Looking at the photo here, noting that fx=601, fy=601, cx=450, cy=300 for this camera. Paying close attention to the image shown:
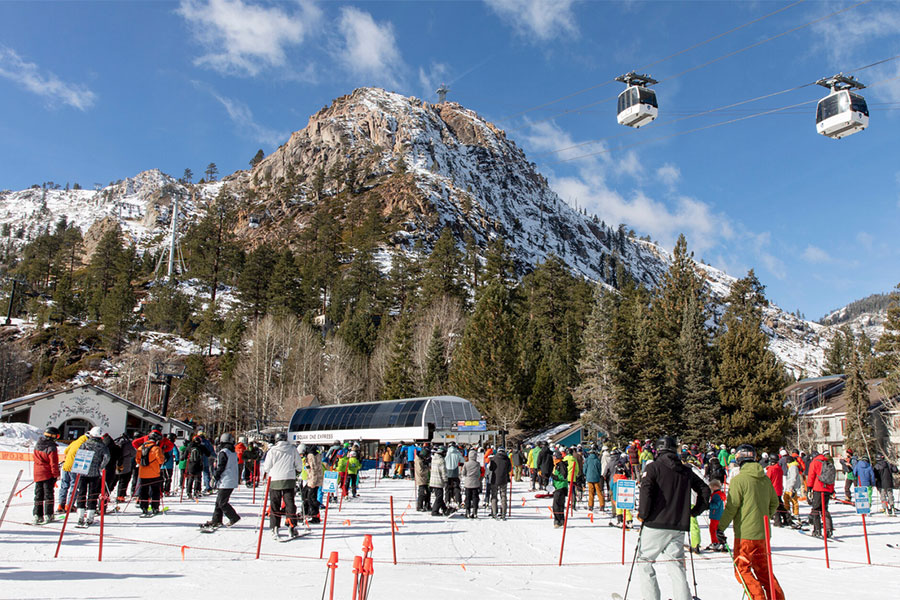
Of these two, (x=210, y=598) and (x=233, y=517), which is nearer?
(x=210, y=598)

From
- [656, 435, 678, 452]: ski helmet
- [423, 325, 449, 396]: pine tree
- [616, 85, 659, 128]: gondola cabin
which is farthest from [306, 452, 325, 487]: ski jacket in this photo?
[423, 325, 449, 396]: pine tree

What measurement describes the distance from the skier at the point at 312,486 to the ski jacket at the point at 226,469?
2259 mm

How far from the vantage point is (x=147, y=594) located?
6332 mm

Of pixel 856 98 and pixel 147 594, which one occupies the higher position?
pixel 856 98

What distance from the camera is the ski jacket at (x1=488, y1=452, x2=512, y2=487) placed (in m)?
13.7

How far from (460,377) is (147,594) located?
3881 centimetres

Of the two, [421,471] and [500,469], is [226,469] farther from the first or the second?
[500,469]

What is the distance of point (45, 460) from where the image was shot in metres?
10.2

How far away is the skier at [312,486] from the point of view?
12.3m

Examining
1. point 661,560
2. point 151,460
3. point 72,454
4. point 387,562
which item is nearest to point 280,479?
point 387,562

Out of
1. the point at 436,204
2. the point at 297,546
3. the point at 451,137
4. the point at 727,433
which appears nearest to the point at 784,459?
the point at 297,546

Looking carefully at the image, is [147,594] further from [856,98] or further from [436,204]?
[436,204]

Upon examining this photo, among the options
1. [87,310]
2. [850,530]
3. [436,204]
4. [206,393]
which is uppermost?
[436,204]

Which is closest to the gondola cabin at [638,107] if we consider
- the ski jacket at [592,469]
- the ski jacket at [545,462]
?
the ski jacket at [592,469]
